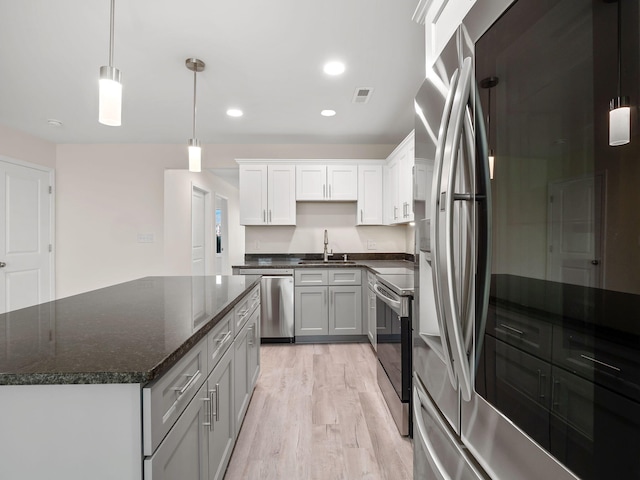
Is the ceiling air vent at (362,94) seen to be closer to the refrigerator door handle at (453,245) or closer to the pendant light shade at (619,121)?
the refrigerator door handle at (453,245)

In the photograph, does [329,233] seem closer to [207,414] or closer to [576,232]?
[207,414]

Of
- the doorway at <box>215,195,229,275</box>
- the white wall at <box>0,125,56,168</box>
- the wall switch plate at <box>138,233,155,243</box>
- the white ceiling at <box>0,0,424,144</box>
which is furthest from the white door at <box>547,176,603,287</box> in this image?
the doorway at <box>215,195,229,275</box>

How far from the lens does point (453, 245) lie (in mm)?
740

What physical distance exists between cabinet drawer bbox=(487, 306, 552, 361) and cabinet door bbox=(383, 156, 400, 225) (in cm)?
324

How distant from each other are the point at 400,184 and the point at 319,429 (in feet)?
8.28

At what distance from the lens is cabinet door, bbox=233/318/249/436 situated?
6.28ft

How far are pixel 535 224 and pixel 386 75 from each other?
2541 mm

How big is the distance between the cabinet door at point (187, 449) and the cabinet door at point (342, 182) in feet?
10.9

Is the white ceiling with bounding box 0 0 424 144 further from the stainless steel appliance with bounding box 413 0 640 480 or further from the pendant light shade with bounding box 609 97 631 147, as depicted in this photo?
the pendant light shade with bounding box 609 97 631 147

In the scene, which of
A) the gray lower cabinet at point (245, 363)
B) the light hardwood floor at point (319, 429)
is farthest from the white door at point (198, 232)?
the gray lower cabinet at point (245, 363)

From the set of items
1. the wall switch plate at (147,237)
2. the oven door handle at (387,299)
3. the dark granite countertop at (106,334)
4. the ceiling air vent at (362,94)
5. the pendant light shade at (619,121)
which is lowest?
the oven door handle at (387,299)

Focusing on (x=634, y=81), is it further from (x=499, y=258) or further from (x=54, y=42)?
(x=54, y=42)

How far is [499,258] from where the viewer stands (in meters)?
0.67

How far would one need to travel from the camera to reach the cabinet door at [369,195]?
435cm
